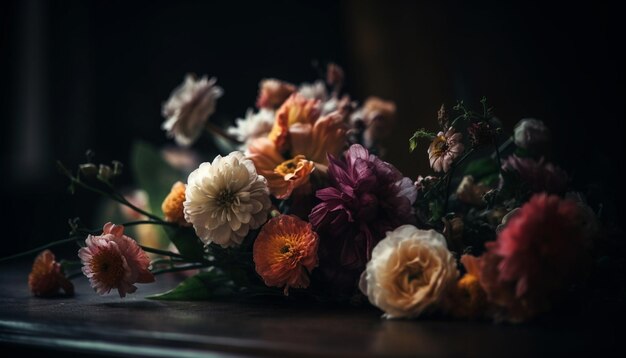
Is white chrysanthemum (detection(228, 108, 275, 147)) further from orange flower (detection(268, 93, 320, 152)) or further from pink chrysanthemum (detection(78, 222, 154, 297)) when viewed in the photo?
pink chrysanthemum (detection(78, 222, 154, 297))

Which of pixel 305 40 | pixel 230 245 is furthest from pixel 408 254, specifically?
pixel 305 40

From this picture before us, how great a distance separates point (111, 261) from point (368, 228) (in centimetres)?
26

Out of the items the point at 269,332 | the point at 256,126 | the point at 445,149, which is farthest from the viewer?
the point at 256,126

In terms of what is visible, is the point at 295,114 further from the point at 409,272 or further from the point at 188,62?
the point at 188,62

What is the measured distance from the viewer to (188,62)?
2021 mm

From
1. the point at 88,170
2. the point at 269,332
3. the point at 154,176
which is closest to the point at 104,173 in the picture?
the point at 88,170

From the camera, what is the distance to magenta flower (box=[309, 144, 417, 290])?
632 millimetres

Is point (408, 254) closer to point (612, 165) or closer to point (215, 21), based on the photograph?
point (612, 165)

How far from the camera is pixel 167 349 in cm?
48

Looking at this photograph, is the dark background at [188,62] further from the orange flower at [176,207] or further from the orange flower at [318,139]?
the orange flower at [176,207]

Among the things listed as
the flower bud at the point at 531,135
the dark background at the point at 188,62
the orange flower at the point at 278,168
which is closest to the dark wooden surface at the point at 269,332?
the orange flower at the point at 278,168

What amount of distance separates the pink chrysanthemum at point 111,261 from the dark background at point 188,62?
0.79 metres

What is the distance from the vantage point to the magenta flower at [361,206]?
63 cm

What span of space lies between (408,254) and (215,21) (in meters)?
1.57
